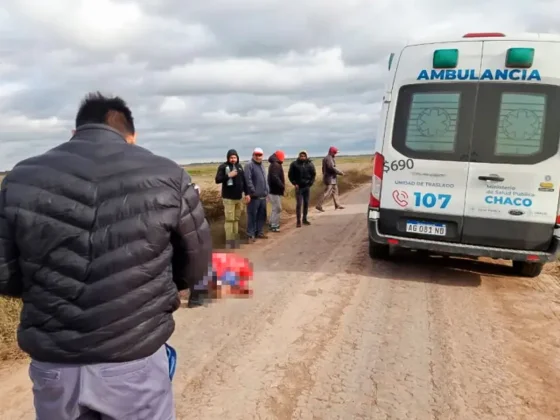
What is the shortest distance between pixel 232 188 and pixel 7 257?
673cm

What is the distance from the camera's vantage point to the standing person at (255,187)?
8.91m

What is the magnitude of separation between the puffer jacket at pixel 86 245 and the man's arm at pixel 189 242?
0.27 ft

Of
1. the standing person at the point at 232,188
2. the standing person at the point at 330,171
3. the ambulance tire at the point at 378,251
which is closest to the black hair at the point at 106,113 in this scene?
the ambulance tire at the point at 378,251

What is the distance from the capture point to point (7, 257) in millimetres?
1745

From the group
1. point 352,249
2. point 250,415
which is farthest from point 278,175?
point 250,415

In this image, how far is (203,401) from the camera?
333 centimetres

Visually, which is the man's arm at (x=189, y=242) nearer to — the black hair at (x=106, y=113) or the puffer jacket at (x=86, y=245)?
the puffer jacket at (x=86, y=245)

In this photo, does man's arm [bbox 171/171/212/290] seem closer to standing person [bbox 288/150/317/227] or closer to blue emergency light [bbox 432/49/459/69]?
blue emergency light [bbox 432/49/459/69]

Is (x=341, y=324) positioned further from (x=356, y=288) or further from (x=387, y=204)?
(x=387, y=204)

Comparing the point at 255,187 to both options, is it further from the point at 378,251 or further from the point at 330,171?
the point at 330,171

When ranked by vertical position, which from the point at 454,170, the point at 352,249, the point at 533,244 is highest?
the point at 454,170

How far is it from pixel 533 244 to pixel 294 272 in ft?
9.84

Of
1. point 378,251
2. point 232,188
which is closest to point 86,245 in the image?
point 378,251

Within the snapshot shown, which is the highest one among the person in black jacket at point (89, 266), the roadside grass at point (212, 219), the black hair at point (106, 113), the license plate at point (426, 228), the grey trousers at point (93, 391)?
the black hair at point (106, 113)
